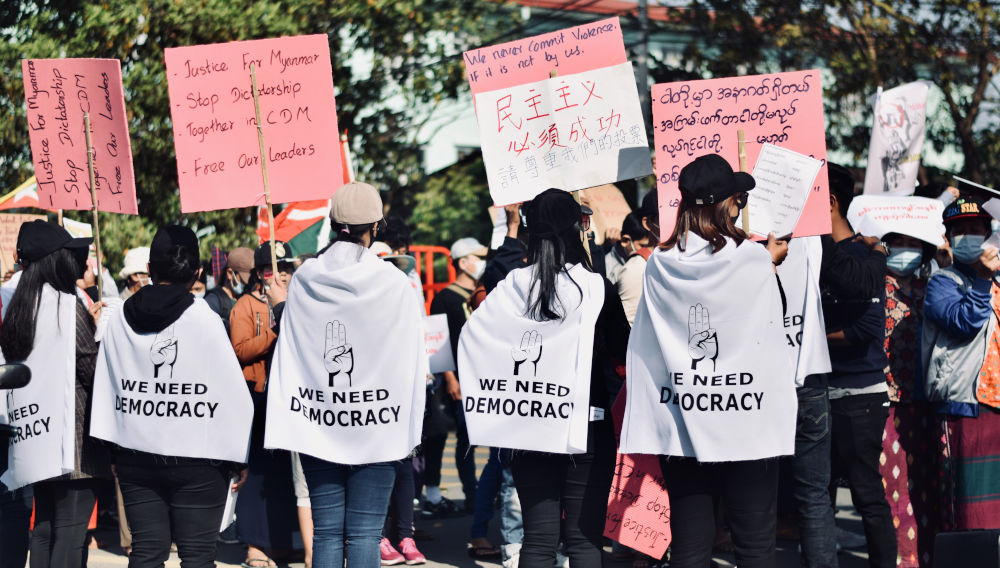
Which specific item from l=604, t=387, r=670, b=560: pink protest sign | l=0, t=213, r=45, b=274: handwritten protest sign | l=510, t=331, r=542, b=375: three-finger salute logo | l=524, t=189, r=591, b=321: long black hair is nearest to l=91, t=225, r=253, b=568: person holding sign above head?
l=510, t=331, r=542, b=375: three-finger salute logo

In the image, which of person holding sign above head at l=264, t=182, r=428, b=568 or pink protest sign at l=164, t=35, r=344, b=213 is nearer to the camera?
person holding sign above head at l=264, t=182, r=428, b=568

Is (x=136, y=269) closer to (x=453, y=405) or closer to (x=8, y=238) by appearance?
(x=8, y=238)

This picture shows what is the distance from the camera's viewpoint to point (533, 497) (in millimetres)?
4758

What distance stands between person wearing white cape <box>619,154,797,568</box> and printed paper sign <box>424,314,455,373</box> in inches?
133

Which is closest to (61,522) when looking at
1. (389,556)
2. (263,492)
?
(263,492)

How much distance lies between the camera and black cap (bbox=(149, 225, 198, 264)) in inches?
197

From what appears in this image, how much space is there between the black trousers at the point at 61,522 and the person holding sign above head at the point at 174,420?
464 mm

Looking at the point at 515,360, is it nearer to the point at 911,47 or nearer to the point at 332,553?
the point at 332,553

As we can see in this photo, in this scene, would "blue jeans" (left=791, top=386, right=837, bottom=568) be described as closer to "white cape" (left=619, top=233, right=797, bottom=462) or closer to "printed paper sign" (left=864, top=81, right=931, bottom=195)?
"white cape" (left=619, top=233, right=797, bottom=462)

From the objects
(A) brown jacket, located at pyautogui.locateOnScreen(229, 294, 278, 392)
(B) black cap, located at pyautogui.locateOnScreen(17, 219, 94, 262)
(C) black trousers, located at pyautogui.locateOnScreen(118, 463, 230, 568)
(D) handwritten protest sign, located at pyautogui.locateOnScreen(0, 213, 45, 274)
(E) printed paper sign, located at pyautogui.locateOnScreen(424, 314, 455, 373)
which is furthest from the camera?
(D) handwritten protest sign, located at pyautogui.locateOnScreen(0, 213, 45, 274)

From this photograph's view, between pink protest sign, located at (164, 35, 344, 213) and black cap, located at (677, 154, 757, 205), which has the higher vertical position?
pink protest sign, located at (164, 35, 344, 213)

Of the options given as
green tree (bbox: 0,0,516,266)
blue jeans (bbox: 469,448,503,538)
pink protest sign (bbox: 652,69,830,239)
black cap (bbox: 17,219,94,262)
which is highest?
green tree (bbox: 0,0,516,266)

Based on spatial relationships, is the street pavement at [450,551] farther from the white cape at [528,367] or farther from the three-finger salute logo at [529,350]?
the three-finger salute logo at [529,350]

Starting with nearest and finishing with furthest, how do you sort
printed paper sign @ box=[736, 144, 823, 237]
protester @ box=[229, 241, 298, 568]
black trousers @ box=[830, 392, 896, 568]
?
1. printed paper sign @ box=[736, 144, 823, 237]
2. black trousers @ box=[830, 392, 896, 568]
3. protester @ box=[229, 241, 298, 568]
